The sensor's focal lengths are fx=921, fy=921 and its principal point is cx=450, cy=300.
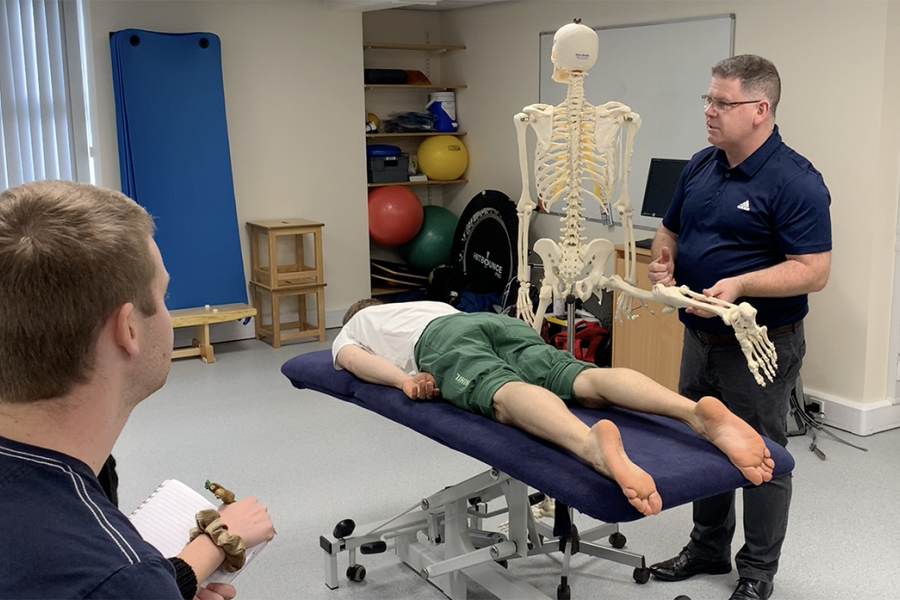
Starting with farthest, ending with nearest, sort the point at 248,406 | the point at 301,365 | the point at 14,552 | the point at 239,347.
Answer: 1. the point at 239,347
2. the point at 248,406
3. the point at 301,365
4. the point at 14,552

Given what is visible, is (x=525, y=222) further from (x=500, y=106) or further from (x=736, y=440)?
(x=500, y=106)

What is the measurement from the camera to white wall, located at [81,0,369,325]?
5.85 meters

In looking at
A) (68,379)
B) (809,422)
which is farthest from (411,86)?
(68,379)

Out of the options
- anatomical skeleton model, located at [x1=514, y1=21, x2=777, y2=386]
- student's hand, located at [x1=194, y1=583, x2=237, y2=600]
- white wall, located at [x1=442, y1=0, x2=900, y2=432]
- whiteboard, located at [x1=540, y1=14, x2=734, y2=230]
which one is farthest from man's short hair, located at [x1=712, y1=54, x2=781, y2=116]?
whiteboard, located at [x1=540, y1=14, x2=734, y2=230]

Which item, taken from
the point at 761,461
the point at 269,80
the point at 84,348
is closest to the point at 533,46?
the point at 269,80

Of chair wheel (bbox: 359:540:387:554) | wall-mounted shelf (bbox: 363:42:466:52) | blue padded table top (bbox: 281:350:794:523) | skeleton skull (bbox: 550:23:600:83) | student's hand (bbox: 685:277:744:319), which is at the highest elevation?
wall-mounted shelf (bbox: 363:42:466:52)

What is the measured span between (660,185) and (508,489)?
2.96m

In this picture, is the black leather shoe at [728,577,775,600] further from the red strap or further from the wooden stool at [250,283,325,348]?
the wooden stool at [250,283,325,348]

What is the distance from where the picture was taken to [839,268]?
14.2 feet

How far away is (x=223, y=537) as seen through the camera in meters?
1.34

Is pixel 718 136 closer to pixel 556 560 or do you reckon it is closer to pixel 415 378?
pixel 415 378

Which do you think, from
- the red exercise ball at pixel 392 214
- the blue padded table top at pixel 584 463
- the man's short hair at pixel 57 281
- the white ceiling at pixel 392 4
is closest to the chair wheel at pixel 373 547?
the blue padded table top at pixel 584 463

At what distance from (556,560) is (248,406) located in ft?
7.31

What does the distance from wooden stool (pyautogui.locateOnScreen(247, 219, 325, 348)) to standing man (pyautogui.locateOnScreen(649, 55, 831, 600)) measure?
11.6 feet
